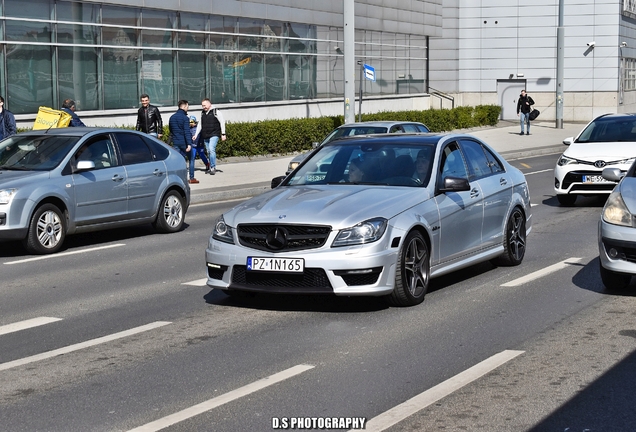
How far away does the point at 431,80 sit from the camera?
2601 inches

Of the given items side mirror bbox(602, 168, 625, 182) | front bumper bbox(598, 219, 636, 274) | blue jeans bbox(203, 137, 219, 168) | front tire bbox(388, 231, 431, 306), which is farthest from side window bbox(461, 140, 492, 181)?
blue jeans bbox(203, 137, 219, 168)

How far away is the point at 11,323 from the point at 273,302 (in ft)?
7.26

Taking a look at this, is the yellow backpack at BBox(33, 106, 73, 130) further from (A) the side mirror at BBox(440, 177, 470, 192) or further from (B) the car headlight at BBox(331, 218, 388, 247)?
(B) the car headlight at BBox(331, 218, 388, 247)

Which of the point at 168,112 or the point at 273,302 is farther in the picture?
the point at 168,112

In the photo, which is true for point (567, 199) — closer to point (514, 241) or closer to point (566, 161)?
point (566, 161)

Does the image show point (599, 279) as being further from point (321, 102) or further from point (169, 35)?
point (321, 102)

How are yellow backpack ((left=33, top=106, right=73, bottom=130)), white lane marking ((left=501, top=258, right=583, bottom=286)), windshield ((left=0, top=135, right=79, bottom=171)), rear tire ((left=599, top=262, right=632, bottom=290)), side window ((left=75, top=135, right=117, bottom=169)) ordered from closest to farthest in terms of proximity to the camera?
rear tire ((left=599, top=262, right=632, bottom=290)), white lane marking ((left=501, top=258, right=583, bottom=286)), windshield ((left=0, top=135, right=79, bottom=171)), side window ((left=75, top=135, right=117, bottom=169)), yellow backpack ((left=33, top=106, right=73, bottom=130))

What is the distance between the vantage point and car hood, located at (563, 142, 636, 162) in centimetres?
1786

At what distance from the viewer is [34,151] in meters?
14.1

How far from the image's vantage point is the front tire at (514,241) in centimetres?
1128

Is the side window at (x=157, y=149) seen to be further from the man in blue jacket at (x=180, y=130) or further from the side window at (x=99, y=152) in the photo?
the man in blue jacket at (x=180, y=130)

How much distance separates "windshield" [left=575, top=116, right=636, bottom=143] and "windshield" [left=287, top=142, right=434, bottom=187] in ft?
31.2

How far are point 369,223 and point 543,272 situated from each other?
3099 millimetres

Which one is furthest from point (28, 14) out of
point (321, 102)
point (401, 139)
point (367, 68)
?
point (401, 139)
